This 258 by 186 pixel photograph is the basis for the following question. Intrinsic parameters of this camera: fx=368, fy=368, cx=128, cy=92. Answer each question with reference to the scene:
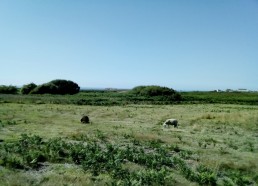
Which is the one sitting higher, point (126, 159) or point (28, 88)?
point (28, 88)

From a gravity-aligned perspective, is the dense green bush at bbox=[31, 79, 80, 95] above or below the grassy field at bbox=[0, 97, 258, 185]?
above

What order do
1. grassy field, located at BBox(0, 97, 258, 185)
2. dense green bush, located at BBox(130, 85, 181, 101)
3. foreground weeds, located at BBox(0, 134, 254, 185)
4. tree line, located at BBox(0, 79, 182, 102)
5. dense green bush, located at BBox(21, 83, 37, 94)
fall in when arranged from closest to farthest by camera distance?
grassy field, located at BBox(0, 97, 258, 185), foreground weeds, located at BBox(0, 134, 254, 185), dense green bush, located at BBox(130, 85, 181, 101), tree line, located at BBox(0, 79, 182, 102), dense green bush, located at BBox(21, 83, 37, 94)

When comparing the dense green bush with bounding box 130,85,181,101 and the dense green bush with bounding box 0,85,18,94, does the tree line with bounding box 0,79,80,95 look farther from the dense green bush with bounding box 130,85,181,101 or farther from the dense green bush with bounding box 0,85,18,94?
the dense green bush with bounding box 130,85,181,101

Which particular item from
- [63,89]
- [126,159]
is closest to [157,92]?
[63,89]

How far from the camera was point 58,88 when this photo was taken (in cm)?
10138

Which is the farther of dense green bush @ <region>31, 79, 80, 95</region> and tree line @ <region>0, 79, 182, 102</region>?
dense green bush @ <region>31, 79, 80, 95</region>

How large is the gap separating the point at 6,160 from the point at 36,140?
5819 millimetres

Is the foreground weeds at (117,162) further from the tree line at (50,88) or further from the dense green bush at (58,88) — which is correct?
the tree line at (50,88)

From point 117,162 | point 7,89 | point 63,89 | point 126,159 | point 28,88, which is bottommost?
point 126,159

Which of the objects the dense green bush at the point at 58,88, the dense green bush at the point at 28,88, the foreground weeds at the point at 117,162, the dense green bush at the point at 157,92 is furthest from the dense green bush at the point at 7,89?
the foreground weeds at the point at 117,162

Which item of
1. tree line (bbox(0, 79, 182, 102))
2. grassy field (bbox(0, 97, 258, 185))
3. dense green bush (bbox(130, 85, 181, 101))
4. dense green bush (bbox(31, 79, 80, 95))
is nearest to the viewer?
grassy field (bbox(0, 97, 258, 185))

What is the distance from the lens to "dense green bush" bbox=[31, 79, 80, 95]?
99.5 m

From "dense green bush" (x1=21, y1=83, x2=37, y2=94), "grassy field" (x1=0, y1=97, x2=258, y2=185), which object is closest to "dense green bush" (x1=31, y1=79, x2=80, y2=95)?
"dense green bush" (x1=21, y1=83, x2=37, y2=94)

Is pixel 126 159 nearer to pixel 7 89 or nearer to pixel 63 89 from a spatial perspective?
pixel 63 89
